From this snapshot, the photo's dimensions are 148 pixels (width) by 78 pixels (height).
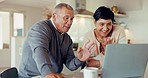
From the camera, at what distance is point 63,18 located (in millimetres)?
1284

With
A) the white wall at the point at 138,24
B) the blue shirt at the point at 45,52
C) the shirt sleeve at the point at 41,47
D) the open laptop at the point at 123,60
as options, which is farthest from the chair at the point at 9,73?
the white wall at the point at 138,24

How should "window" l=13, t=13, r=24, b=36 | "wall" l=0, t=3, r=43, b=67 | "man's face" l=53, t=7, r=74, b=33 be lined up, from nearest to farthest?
"man's face" l=53, t=7, r=74, b=33, "wall" l=0, t=3, r=43, b=67, "window" l=13, t=13, r=24, b=36

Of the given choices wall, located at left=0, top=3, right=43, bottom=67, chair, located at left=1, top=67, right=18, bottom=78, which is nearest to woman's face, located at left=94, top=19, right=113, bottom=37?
chair, located at left=1, top=67, right=18, bottom=78

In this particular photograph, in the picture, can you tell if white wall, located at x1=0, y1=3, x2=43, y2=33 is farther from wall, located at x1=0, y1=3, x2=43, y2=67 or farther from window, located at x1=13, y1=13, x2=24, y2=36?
window, located at x1=13, y1=13, x2=24, y2=36

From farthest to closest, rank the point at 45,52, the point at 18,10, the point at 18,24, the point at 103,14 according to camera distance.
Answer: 1. the point at 18,24
2. the point at 18,10
3. the point at 103,14
4. the point at 45,52

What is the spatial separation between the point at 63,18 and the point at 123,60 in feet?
1.39

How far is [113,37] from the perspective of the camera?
5.57ft

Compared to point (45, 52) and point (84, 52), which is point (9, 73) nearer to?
point (45, 52)

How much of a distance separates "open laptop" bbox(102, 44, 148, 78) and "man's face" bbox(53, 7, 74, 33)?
0.32m

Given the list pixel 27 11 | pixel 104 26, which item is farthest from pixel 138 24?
pixel 27 11

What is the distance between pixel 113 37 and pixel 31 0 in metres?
6.05

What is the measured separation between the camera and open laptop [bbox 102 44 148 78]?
1089mm

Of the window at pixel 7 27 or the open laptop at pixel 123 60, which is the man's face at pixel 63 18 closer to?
the open laptop at pixel 123 60

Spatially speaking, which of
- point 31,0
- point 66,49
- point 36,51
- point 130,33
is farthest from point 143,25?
point 36,51
